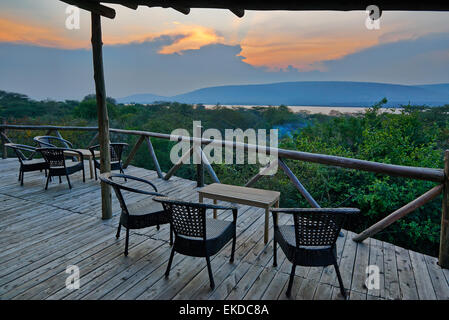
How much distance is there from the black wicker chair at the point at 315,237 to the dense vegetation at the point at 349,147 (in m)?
2.03

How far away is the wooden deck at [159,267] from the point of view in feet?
7.09

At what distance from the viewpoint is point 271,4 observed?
A: 6.65ft

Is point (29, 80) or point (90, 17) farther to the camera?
point (29, 80)

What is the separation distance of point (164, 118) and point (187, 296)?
1476 centimetres

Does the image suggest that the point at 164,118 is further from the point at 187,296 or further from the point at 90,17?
the point at 187,296

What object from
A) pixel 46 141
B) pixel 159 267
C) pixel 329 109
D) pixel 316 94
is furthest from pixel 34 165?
pixel 316 94

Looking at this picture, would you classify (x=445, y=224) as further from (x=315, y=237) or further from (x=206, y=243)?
(x=206, y=243)

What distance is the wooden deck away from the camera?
216cm

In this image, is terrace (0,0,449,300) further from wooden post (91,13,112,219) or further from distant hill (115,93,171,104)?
distant hill (115,93,171,104)


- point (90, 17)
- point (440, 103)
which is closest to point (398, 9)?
point (90, 17)

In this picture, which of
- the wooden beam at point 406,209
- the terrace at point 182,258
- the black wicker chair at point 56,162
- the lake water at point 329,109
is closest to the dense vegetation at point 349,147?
the lake water at point 329,109

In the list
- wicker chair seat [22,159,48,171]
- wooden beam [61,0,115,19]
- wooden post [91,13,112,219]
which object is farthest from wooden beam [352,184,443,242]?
wicker chair seat [22,159,48,171]

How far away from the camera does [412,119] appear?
7855 millimetres

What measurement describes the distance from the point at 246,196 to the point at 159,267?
1.18 meters
